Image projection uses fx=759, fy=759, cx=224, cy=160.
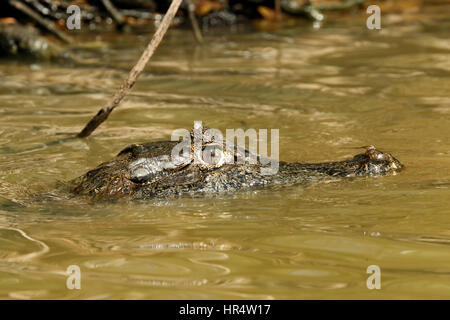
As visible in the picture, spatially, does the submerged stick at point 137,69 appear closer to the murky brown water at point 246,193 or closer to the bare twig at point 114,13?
the murky brown water at point 246,193

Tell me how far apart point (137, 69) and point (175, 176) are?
1436 millimetres

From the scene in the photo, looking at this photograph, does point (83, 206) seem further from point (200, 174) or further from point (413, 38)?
point (413, 38)

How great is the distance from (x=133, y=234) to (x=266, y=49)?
6901mm

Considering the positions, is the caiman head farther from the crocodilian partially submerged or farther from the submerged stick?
the submerged stick

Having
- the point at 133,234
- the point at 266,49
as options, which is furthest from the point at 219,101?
the point at 133,234

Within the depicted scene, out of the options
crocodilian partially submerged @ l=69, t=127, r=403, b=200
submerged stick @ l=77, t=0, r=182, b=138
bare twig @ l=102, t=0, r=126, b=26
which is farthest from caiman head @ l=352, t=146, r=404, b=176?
bare twig @ l=102, t=0, r=126, b=26

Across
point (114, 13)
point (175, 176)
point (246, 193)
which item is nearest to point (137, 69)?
point (175, 176)

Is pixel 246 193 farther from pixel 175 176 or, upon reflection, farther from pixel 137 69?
pixel 137 69

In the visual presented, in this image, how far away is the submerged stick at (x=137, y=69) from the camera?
5742mm

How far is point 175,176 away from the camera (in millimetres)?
4770

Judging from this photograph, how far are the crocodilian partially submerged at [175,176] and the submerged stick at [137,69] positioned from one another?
114 cm

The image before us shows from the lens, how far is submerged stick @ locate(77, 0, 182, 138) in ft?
18.8

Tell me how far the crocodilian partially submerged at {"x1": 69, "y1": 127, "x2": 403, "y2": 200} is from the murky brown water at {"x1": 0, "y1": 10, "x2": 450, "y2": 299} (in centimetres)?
10

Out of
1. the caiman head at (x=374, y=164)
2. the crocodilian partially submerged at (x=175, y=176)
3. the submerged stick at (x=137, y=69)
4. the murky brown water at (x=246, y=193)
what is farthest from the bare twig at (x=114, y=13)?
the caiman head at (x=374, y=164)
